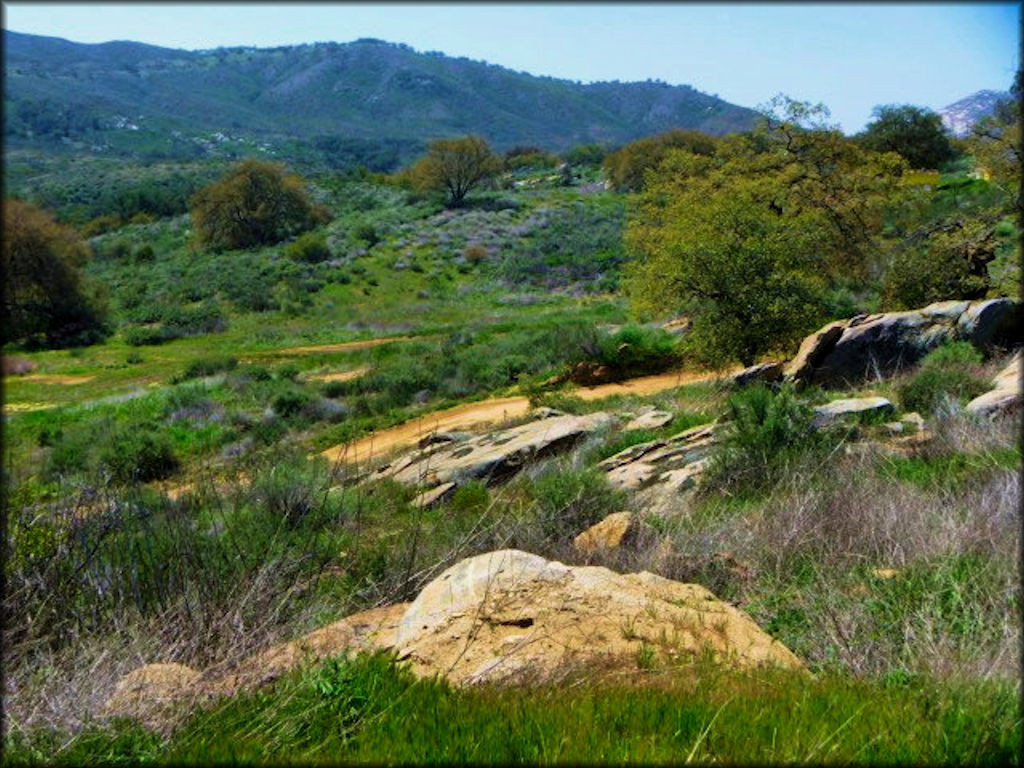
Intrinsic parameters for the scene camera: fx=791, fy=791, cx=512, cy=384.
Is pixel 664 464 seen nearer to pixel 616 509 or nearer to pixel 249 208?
pixel 616 509

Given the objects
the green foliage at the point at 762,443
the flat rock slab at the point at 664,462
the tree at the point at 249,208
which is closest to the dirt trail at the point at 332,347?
the flat rock slab at the point at 664,462

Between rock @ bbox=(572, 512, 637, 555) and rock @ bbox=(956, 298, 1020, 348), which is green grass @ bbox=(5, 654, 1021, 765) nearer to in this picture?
rock @ bbox=(572, 512, 637, 555)

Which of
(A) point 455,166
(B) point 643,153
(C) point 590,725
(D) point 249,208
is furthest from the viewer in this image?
(A) point 455,166

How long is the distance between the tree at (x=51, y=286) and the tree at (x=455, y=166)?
35.3 m

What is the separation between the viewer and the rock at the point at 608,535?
211 inches

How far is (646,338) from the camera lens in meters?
20.5

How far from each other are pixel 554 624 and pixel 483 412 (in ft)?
44.7

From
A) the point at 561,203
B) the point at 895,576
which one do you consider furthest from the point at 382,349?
the point at 561,203

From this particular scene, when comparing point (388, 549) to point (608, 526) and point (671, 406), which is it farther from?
point (671, 406)

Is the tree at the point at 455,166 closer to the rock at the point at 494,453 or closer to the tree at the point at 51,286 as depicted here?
the tree at the point at 51,286

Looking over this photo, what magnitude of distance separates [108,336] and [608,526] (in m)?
36.7

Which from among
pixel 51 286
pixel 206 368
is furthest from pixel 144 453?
pixel 51 286

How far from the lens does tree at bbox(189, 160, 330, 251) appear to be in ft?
186

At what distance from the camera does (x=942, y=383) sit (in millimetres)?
8758
